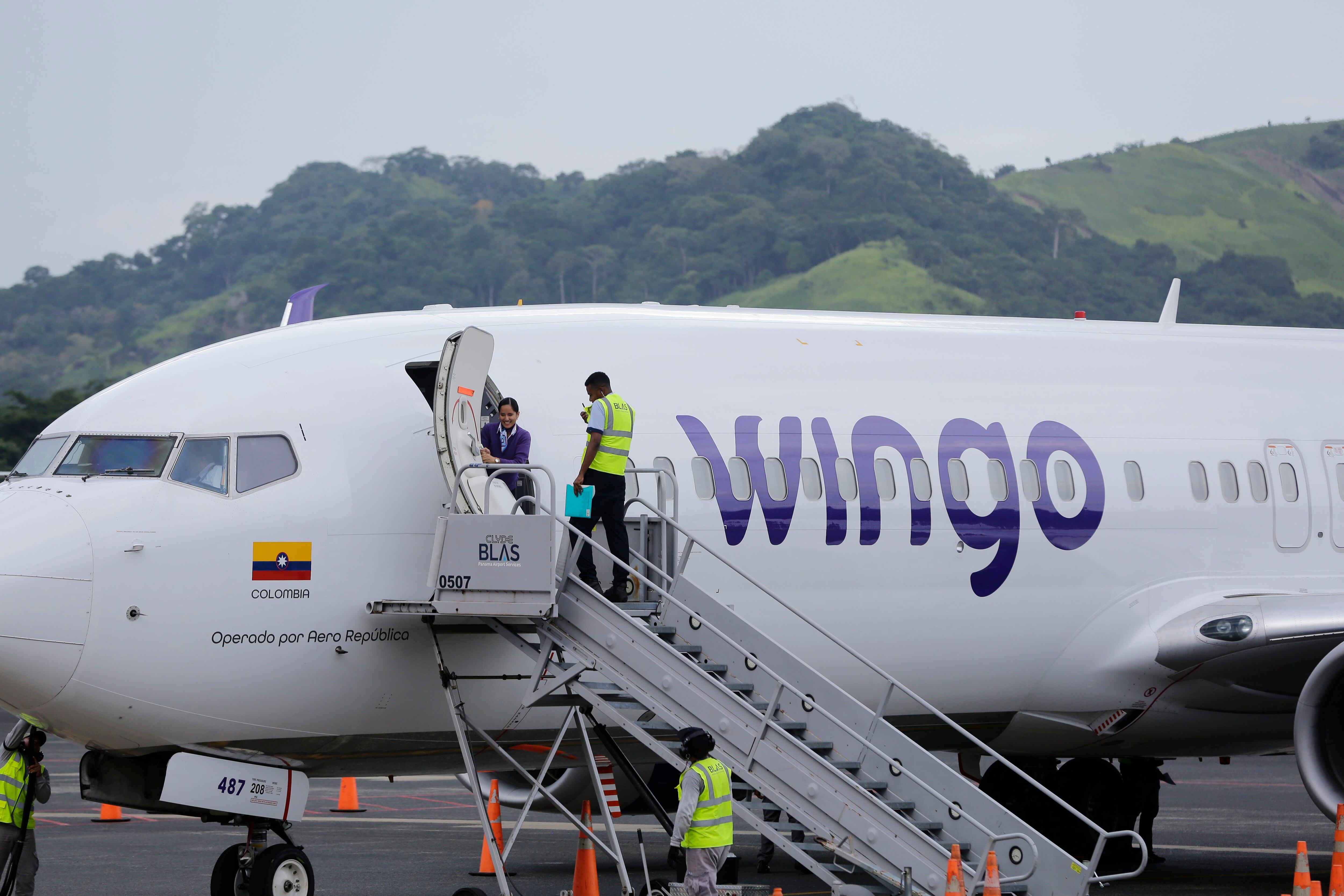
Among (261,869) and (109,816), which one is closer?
(261,869)

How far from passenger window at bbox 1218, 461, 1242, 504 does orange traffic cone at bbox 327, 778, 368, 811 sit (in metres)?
13.0

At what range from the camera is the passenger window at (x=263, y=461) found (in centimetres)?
1074

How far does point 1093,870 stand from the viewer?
33.6 feet

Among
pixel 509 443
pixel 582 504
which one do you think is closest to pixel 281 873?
pixel 582 504

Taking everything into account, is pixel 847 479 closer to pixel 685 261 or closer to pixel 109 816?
pixel 109 816

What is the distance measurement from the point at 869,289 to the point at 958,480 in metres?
131

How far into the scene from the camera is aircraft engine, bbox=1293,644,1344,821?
1252cm

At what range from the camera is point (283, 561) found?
10578 mm

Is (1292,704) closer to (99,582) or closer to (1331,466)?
(1331,466)

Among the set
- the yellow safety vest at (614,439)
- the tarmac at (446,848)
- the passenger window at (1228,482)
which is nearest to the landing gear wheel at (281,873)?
the tarmac at (446,848)

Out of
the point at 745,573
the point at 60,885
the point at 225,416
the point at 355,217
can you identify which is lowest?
the point at 60,885

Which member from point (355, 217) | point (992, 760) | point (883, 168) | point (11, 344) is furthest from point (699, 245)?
point (992, 760)

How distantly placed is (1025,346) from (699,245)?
142057 millimetres

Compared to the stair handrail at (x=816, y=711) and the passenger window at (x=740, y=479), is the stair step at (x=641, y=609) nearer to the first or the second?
the stair handrail at (x=816, y=711)
